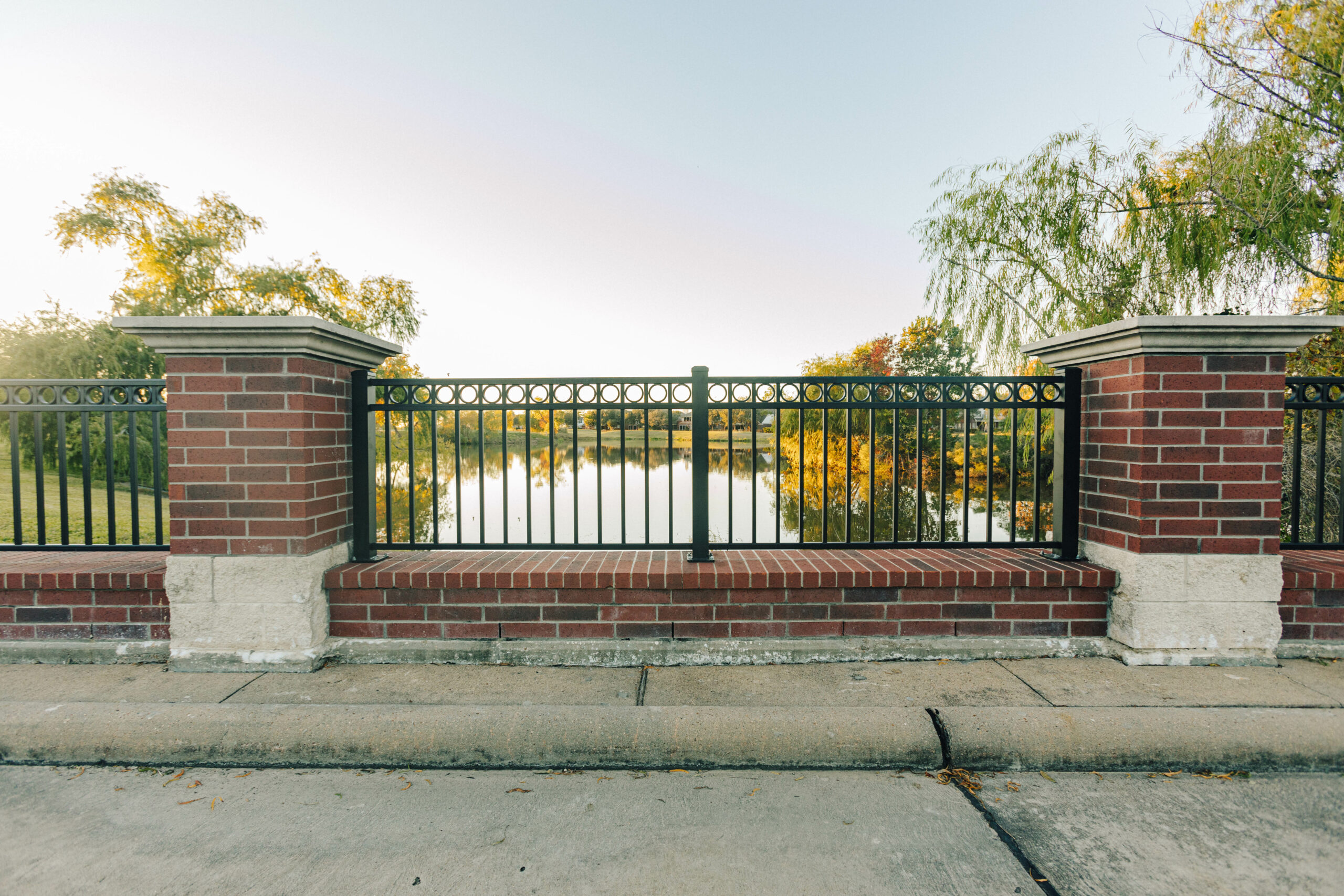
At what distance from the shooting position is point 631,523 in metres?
19.4

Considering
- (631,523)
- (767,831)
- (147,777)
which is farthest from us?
(631,523)

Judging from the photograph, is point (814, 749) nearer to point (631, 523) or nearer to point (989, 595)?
point (989, 595)

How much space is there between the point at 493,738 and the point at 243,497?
5.62 feet

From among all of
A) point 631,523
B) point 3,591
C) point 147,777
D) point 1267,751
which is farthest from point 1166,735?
point 631,523

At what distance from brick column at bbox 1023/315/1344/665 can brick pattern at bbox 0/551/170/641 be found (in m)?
4.77

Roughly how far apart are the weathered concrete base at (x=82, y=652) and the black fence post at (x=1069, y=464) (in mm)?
4683

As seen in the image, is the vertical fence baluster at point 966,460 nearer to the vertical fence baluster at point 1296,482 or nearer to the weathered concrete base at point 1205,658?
the vertical fence baluster at point 1296,482

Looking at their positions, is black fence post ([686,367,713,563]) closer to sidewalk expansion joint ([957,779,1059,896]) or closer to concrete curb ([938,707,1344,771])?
concrete curb ([938,707,1344,771])

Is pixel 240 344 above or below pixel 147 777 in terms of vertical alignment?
above

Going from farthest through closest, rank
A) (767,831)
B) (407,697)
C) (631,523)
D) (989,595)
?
(631,523) → (989,595) → (407,697) → (767,831)

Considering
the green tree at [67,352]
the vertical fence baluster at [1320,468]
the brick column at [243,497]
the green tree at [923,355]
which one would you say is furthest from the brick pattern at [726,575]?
the green tree at [923,355]

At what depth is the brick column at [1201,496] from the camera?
294 centimetres

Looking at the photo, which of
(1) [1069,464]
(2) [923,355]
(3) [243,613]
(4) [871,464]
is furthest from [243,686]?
(2) [923,355]

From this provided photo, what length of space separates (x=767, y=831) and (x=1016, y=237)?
9968 millimetres
